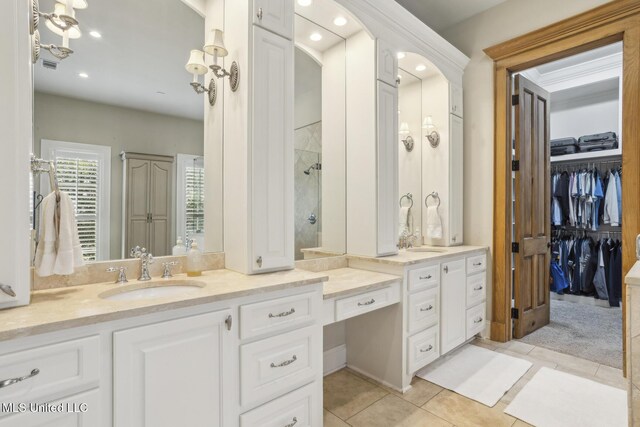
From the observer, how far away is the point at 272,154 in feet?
6.20

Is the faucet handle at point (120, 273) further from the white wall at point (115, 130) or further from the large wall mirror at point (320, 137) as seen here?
the large wall mirror at point (320, 137)

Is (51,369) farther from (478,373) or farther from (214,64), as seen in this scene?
(478,373)

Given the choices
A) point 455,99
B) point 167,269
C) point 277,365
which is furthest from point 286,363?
point 455,99

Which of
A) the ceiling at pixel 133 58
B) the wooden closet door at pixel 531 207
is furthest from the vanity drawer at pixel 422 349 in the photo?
the ceiling at pixel 133 58

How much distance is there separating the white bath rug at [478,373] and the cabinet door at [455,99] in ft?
7.35

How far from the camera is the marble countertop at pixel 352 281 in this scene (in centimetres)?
195

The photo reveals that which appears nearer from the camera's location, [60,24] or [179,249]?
[60,24]

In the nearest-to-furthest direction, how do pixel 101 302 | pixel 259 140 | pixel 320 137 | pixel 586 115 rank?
1. pixel 101 302
2. pixel 259 140
3. pixel 320 137
4. pixel 586 115

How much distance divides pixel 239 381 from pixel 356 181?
5.34ft

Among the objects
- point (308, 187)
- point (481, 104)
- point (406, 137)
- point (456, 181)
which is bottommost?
point (308, 187)

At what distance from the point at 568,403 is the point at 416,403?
37.7 inches

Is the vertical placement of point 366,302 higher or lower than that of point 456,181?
lower

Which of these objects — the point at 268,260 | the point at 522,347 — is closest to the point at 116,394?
the point at 268,260

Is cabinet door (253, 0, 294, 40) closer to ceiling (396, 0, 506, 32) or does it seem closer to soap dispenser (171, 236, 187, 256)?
soap dispenser (171, 236, 187, 256)
